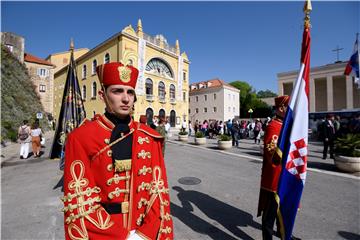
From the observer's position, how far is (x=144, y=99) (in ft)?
101

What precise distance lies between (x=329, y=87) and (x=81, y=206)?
134 ft

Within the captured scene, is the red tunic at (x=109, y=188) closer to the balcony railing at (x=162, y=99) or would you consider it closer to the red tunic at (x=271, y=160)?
the red tunic at (x=271, y=160)

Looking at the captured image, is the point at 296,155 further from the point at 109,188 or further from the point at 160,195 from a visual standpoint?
the point at 109,188

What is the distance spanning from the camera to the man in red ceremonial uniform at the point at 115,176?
1.43m

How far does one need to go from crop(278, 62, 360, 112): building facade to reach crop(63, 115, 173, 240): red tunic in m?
37.4

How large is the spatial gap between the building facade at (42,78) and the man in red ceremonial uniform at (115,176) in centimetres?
4266

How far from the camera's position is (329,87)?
32.3 m

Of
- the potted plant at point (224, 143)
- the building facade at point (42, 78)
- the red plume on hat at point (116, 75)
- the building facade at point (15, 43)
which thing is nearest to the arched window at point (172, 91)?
the building facade at point (42, 78)

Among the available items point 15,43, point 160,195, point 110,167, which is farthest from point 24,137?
point 15,43

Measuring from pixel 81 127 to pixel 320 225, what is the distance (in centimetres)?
442

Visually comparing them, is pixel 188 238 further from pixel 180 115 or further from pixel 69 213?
pixel 180 115

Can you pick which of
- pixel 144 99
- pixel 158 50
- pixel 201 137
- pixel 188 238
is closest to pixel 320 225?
pixel 188 238

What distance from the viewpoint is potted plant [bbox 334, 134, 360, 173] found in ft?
21.2

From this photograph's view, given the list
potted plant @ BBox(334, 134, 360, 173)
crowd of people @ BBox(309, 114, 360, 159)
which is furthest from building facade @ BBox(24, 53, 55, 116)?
potted plant @ BBox(334, 134, 360, 173)
